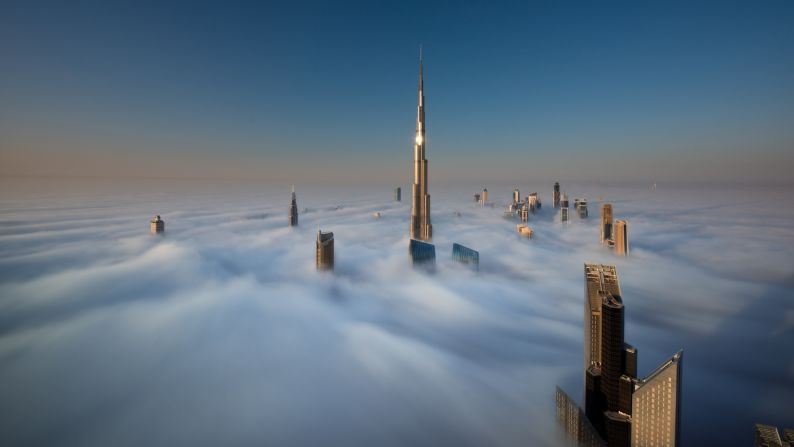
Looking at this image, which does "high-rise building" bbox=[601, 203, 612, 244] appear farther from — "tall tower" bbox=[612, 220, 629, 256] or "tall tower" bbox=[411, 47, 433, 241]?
"tall tower" bbox=[411, 47, 433, 241]

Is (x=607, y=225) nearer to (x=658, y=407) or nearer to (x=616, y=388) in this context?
(x=616, y=388)

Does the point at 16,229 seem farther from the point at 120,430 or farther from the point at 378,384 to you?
the point at 378,384

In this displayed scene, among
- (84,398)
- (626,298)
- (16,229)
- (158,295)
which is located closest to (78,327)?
(158,295)

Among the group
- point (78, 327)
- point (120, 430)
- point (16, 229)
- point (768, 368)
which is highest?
point (16, 229)

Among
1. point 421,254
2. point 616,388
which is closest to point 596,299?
point 616,388

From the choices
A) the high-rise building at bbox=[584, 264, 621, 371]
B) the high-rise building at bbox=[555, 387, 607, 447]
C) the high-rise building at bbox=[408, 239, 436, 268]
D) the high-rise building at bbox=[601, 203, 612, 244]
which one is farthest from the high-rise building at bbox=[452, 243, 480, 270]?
the high-rise building at bbox=[584, 264, 621, 371]

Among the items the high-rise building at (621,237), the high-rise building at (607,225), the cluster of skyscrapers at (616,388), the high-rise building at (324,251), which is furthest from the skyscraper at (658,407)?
the high-rise building at (607,225)
